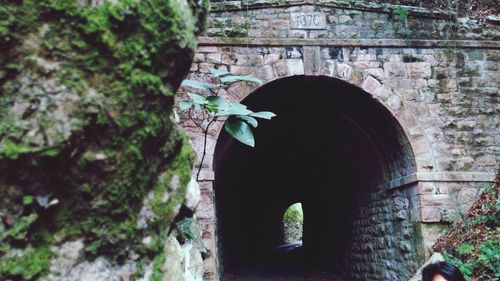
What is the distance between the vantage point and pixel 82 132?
1.46 metres

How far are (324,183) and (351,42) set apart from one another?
18.0ft

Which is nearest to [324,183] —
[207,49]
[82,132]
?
[207,49]

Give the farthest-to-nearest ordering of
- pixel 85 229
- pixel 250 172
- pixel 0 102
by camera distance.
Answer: pixel 250 172 < pixel 85 229 < pixel 0 102

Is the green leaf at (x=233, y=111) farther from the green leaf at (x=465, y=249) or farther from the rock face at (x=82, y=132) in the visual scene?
the green leaf at (x=465, y=249)

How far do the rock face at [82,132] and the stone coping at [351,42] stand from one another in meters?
4.58

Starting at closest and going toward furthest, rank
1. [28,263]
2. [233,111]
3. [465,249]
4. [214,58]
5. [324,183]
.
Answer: [28,263]
[233,111]
[465,249]
[214,58]
[324,183]

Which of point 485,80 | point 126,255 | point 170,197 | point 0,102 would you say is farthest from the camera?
point 485,80

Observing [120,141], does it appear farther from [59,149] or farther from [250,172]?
[250,172]

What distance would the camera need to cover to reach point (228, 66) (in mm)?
6227

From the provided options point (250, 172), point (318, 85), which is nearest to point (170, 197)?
point (318, 85)

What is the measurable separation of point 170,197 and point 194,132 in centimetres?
423

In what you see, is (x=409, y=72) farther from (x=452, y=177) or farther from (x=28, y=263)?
(x=28, y=263)

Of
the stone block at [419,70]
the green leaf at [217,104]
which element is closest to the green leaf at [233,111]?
the green leaf at [217,104]

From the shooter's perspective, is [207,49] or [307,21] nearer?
[207,49]
